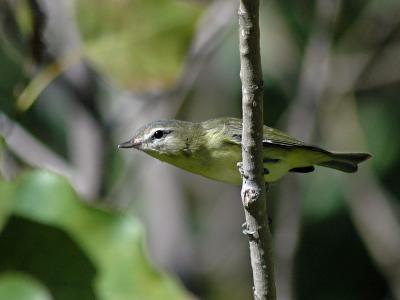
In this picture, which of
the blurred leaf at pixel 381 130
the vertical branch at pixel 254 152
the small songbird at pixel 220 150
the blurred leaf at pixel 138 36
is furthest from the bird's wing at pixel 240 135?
the blurred leaf at pixel 381 130

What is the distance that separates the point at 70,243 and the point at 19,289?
0.42 m

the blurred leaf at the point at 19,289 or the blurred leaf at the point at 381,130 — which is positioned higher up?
the blurred leaf at the point at 381,130

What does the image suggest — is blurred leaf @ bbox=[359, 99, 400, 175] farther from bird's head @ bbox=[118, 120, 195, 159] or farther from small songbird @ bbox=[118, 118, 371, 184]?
bird's head @ bbox=[118, 120, 195, 159]

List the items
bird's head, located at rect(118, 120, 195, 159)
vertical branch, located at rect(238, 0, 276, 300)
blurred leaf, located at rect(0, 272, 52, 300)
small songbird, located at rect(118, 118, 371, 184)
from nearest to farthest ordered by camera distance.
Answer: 1. vertical branch, located at rect(238, 0, 276, 300)
2. blurred leaf, located at rect(0, 272, 52, 300)
3. small songbird, located at rect(118, 118, 371, 184)
4. bird's head, located at rect(118, 120, 195, 159)

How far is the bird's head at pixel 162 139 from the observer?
3490 mm

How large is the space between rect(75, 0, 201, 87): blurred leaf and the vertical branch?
1.34 m

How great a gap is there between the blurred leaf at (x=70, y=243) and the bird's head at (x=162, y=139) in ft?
1.37

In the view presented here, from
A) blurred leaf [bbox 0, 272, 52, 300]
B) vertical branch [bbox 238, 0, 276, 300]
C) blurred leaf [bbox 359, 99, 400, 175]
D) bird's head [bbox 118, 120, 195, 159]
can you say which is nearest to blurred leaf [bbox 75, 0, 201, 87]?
bird's head [bbox 118, 120, 195, 159]

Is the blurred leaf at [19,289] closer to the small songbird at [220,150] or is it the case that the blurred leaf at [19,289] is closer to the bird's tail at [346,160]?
the small songbird at [220,150]

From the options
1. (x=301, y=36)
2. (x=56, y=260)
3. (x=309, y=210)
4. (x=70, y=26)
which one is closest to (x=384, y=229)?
(x=309, y=210)

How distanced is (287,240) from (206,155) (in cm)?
155

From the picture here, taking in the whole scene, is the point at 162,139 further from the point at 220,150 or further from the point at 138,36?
the point at 138,36

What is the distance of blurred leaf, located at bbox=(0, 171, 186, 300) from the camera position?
315 cm

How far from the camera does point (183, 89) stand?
5156 mm
